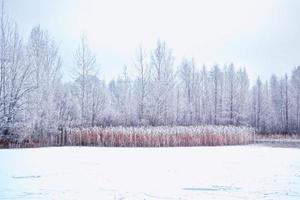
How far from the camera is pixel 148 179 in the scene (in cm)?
960

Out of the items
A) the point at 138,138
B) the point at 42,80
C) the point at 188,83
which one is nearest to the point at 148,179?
the point at 138,138

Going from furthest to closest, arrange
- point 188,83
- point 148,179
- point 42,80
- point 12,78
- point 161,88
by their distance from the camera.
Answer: point 188,83 < point 161,88 < point 42,80 < point 12,78 < point 148,179

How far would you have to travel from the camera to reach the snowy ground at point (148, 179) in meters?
7.64

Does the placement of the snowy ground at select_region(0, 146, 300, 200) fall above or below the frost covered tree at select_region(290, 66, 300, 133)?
below

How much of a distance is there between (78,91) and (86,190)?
30229 mm

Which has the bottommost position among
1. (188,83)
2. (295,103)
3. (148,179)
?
(148,179)

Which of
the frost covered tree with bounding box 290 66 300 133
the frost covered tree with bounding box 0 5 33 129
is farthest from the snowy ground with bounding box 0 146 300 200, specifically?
the frost covered tree with bounding box 290 66 300 133

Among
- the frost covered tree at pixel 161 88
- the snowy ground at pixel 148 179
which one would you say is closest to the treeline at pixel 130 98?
the frost covered tree at pixel 161 88

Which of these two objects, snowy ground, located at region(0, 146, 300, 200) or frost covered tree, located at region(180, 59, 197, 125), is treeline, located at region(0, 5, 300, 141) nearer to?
frost covered tree, located at region(180, 59, 197, 125)

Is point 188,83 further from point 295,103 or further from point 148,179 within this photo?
point 148,179

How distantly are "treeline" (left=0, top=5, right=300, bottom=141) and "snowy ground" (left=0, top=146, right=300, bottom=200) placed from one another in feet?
30.0

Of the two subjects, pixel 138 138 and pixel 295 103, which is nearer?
pixel 138 138

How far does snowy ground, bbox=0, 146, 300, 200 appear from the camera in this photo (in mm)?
7641

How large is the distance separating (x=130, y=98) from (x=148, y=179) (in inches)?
1669
